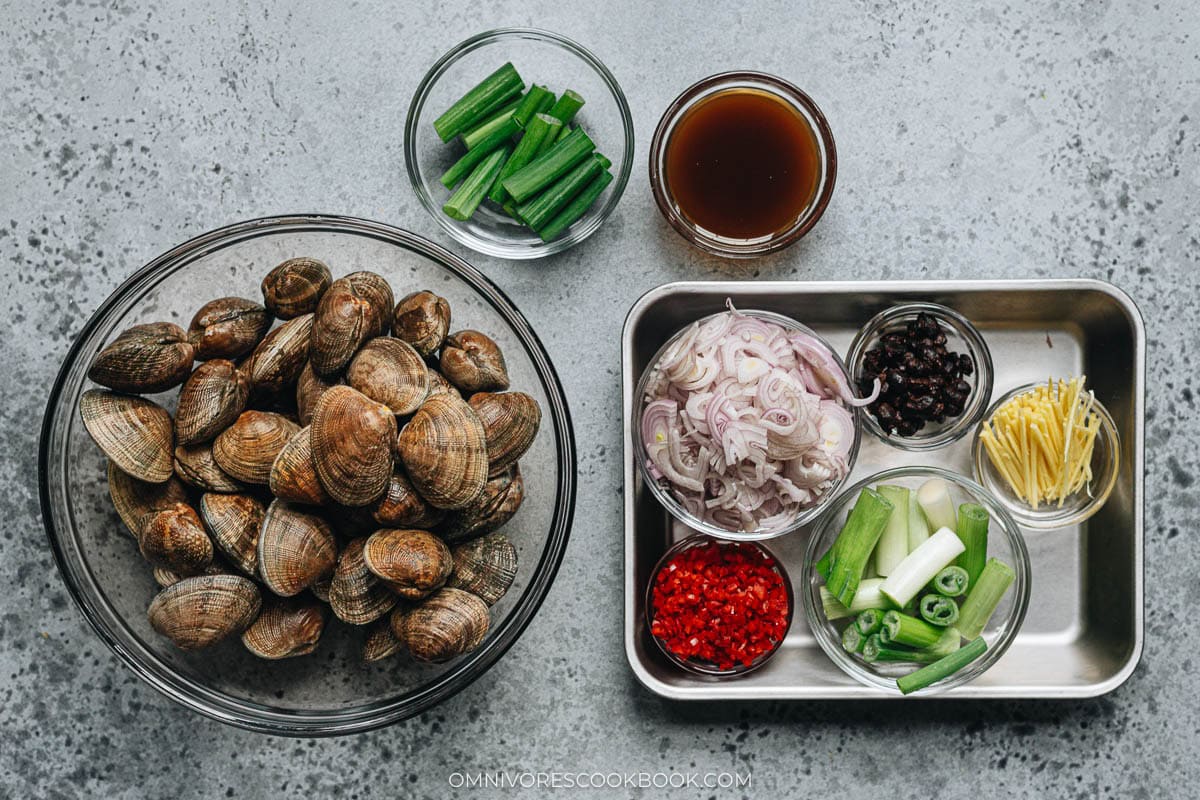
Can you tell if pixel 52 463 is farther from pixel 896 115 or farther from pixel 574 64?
pixel 896 115

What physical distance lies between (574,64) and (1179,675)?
1579mm

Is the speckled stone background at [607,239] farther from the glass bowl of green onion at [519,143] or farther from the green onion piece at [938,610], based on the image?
the green onion piece at [938,610]

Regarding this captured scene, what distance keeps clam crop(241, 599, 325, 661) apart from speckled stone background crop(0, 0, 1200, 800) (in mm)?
413

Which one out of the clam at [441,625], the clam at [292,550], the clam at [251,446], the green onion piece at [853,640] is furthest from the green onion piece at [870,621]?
the clam at [251,446]

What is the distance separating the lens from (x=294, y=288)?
1.40 meters

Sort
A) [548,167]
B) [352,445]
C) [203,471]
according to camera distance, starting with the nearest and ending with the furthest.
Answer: [352,445] → [203,471] → [548,167]

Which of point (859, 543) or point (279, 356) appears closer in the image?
point (279, 356)

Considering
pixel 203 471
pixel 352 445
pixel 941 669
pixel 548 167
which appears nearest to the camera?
pixel 352 445

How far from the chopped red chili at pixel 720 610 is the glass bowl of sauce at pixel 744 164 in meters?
0.56

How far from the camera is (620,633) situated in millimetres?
1719

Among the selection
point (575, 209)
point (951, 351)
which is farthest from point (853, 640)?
point (575, 209)

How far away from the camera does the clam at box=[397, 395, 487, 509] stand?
4.26 ft

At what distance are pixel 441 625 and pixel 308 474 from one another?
11.0 inches

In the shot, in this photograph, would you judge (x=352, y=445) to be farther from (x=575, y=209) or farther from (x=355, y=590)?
(x=575, y=209)
